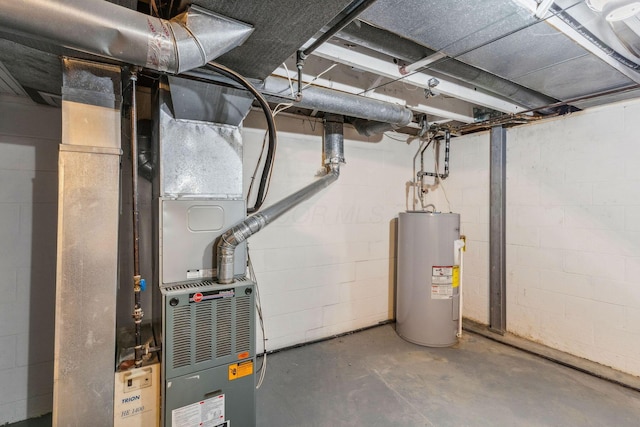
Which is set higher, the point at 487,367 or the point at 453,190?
the point at 453,190

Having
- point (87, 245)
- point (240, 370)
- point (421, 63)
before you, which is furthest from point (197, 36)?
point (240, 370)

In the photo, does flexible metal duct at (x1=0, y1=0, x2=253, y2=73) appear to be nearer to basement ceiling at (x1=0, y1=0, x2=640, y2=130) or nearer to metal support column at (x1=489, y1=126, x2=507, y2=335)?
basement ceiling at (x1=0, y1=0, x2=640, y2=130)

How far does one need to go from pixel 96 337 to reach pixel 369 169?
100 inches

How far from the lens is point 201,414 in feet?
4.89

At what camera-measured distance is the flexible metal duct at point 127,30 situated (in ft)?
2.82

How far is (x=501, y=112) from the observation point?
2691 mm

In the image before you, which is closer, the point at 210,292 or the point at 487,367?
the point at 210,292

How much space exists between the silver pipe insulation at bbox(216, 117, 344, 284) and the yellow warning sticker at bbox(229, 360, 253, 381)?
46 cm

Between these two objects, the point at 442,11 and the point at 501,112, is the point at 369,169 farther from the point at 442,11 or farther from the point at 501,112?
the point at 442,11

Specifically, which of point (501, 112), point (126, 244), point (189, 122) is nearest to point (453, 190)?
point (501, 112)

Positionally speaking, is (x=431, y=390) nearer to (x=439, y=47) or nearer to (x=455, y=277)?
(x=455, y=277)

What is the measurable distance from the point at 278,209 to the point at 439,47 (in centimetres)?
138

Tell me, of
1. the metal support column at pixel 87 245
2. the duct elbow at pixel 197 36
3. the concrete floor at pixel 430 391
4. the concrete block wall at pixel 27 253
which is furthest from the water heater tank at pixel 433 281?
the concrete block wall at pixel 27 253

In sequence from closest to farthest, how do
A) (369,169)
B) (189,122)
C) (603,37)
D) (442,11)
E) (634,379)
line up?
(442,11) → (603,37) → (189,122) → (634,379) → (369,169)
